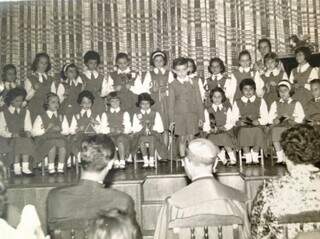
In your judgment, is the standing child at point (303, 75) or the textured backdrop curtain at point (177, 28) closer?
the standing child at point (303, 75)

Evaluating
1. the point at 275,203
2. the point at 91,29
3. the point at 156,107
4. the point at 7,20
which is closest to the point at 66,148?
the point at 156,107

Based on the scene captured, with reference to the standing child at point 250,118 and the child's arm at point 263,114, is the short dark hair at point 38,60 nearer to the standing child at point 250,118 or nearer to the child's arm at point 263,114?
the standing child at point 250,118

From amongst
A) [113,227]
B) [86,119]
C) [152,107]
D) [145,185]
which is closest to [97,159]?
[113,227]

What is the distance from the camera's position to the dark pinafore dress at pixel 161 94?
3533mm

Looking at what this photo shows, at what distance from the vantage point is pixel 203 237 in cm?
148

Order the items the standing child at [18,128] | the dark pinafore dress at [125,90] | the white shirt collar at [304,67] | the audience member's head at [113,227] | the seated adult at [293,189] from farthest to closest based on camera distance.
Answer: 1. the white shirt collar at [304,67]
2. the dark pinafore dress at [125,90]
3. the standing child at [18,128]
4. the seated adult at [293,189]
5. the audience member's head at [113,227]

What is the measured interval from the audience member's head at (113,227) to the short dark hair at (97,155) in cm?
38

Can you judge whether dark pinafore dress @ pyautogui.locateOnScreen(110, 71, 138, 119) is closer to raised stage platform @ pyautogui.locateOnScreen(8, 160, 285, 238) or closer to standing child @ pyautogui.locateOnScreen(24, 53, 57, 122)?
standing child @ pyautogui.locateOnScreen(24, 53, 57, 122)

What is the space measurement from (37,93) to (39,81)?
0.44 ft

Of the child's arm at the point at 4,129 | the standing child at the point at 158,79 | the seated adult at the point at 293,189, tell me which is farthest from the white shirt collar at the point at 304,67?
the seated adult at the point at 293,189

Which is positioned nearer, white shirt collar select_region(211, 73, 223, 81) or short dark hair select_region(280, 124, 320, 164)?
short dark hair select_region(280, 124, 320, 164)

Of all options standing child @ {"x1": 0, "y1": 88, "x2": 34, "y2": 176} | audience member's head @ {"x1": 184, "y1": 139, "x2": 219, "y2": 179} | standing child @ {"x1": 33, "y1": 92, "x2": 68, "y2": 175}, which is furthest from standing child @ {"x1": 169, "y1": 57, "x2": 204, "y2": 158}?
audience member's head @ {"x1": 184, "y1": 139, "x2": 219, "y2": 179}

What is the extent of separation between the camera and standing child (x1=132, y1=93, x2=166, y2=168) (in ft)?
10.8

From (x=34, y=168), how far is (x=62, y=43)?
3.84ft
